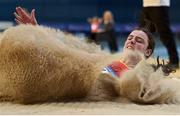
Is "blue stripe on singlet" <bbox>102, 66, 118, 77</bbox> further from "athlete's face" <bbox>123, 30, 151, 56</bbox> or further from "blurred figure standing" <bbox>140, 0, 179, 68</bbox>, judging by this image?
"blurred figure standing" <bbox>140, 0, 179, 68</bbox>

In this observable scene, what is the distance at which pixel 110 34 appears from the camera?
11.3 metres

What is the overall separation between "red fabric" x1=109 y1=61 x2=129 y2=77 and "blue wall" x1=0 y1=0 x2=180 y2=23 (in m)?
11.0

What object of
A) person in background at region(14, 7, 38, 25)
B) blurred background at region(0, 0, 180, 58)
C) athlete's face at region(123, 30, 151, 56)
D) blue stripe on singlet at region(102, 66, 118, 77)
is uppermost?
blurred background at region(0, 0, 180, 58)

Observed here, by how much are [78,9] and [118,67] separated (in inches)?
445

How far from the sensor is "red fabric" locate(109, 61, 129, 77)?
240cm

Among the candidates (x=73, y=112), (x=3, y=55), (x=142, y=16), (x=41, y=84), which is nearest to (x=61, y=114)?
(x=73, y=112)

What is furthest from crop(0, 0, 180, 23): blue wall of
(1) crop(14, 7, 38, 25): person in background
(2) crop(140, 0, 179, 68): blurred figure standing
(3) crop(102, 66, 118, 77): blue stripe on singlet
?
(3) crop(102, 66, 118, 77): blue stripe on singlet

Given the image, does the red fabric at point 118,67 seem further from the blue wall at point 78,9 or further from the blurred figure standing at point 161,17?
the blue wall at point 78,9

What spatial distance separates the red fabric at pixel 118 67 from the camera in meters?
2.40

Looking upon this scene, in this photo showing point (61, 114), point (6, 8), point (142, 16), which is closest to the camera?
point (61, 114)

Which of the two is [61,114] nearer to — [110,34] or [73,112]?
[73,112]

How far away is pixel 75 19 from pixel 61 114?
11878 mm

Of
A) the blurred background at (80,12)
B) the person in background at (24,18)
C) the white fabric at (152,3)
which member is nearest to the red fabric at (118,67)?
the person in background at (24,18)

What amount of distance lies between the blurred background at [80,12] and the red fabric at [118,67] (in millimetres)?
10843
